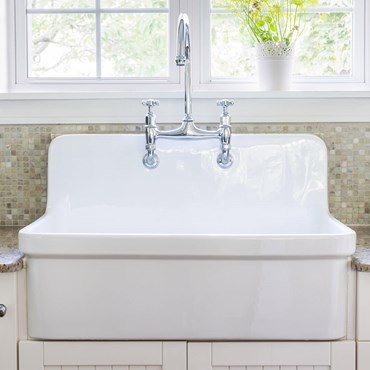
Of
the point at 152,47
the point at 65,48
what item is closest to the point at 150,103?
the point at 152,47

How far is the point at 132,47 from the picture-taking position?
2.32 metres

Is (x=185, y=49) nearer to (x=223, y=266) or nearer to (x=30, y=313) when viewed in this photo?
(x=223, y=266)

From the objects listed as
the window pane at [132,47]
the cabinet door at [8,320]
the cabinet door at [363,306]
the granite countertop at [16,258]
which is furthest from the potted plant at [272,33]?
the cabinet door at [8,320]

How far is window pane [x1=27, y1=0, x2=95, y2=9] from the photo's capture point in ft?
7.59

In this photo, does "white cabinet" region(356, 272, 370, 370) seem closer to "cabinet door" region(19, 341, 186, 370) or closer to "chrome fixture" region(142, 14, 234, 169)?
"cabinet door" region(19, 341, 186, 370)

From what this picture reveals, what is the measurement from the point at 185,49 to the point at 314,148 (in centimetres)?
48

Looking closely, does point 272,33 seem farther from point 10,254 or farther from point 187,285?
point 10,254

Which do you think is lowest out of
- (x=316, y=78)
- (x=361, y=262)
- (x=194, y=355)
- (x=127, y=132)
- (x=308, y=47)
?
(x=194, y=355)

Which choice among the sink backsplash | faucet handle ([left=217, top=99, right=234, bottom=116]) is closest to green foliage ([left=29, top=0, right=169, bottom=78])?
the sink backsplash

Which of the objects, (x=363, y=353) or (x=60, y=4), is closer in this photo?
(x=363, y=353)

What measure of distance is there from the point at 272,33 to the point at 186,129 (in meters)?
0.48

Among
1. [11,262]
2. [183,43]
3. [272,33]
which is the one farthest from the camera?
[272,33]

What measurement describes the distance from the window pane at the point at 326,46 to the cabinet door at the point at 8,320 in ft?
3.93

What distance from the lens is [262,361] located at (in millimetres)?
1626
